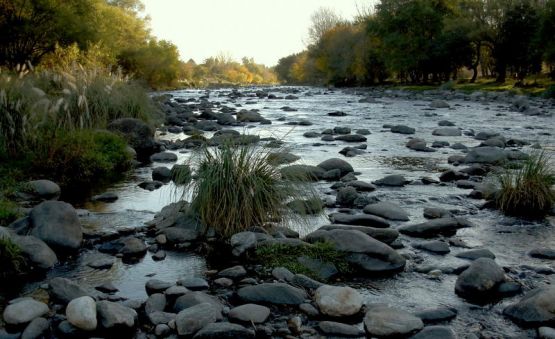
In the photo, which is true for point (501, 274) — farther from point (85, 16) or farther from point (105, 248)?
point (85, 16)

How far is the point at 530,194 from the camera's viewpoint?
8.47m

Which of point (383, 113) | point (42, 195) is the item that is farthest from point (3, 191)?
point (383, 113)

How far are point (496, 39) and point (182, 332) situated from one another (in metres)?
55.4

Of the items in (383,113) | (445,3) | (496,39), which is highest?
(445,3)

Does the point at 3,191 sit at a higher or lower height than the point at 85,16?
lower

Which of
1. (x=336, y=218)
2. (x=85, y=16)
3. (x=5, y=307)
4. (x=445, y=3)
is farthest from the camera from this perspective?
(x=445, y=3)

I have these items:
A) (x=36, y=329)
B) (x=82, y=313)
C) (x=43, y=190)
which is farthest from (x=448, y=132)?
(x=36, y=329)

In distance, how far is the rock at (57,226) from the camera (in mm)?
6488

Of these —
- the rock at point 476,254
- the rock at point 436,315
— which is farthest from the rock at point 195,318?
the rock at point 476,254

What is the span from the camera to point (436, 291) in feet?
18.2

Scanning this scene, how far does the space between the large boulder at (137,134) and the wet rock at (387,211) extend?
7612 mm

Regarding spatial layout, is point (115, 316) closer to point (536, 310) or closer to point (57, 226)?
point (57, 226)

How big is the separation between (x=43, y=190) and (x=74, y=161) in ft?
5.23

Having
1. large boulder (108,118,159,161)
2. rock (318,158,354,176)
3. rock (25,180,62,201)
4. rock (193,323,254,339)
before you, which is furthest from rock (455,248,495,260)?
large boulder (108,118,159,161)
